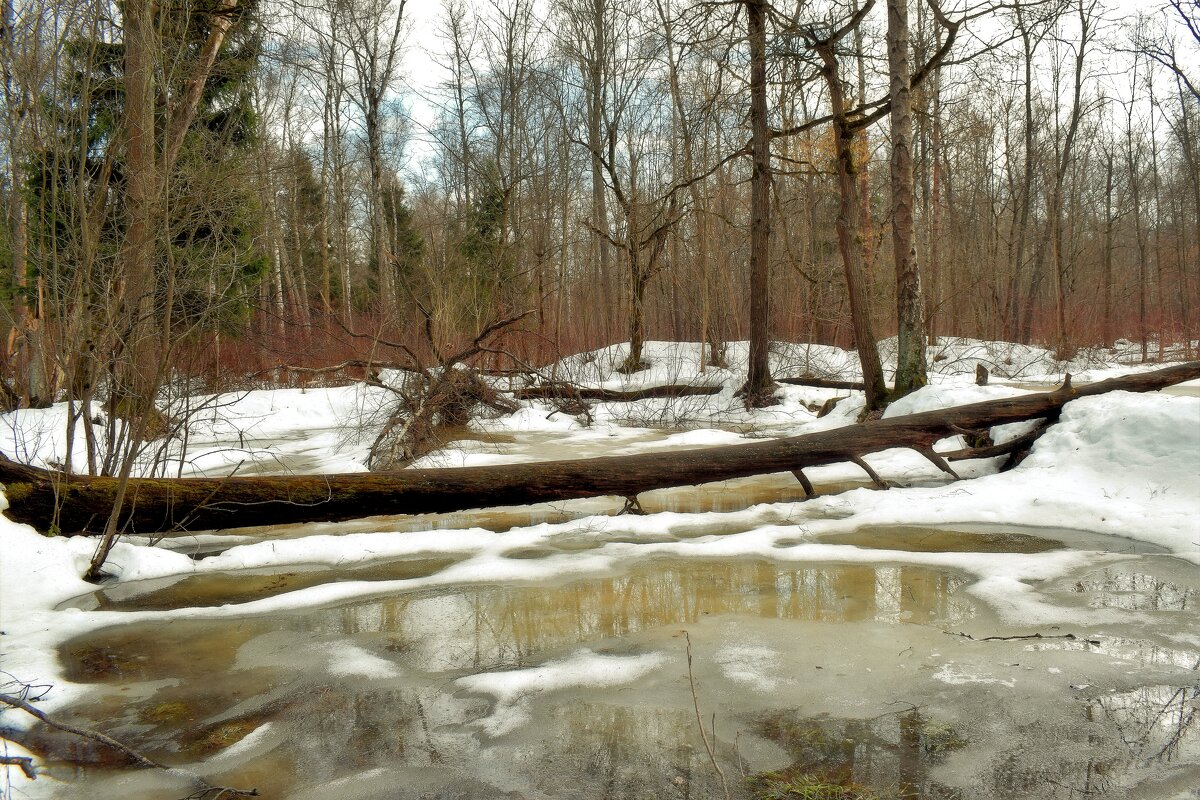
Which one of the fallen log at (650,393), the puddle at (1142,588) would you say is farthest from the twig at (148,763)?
the fallen log at (650,393)

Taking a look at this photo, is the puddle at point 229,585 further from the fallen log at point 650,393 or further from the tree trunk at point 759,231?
the fallen log at point 650,393

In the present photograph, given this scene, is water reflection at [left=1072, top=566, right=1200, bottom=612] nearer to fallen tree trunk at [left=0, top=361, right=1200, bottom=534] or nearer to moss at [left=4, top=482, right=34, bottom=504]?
fallen tree trunk at [left=0, top=361, right=1200, bottom=534]

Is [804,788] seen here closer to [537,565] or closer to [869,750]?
[869,750]

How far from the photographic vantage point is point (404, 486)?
5.79 m

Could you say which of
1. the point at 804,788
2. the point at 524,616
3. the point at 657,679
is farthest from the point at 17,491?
the point at 804,788

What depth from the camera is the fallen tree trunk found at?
527 centimetres

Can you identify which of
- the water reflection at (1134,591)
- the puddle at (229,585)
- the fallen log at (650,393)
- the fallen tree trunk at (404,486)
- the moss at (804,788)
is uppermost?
the fallen log at (650,393)

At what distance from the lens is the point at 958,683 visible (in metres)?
3.29

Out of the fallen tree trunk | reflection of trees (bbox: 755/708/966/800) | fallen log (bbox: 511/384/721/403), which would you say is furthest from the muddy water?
fallen log (bbox: 511/384/721/403)

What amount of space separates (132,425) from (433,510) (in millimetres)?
2255

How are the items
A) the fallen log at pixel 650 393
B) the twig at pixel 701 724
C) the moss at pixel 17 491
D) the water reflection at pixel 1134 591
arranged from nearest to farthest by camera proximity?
the twig at pixel 701 724 < the water reflection at pixel 1134 591 < the moss at pixel 17 491 < the fallen log at pixel 650 393

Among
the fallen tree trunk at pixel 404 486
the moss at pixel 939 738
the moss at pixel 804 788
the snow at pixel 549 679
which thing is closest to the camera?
the moss at pixel 804 788

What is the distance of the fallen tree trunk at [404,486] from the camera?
5.27 metres

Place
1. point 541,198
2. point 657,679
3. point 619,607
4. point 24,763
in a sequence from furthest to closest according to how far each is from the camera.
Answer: point 541,198 < point 619,607 < point 657,679 < point 24,763
